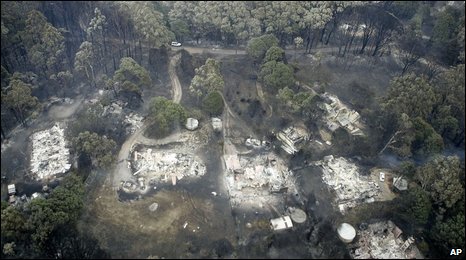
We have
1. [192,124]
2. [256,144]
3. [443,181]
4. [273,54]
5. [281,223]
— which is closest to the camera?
[281,223]

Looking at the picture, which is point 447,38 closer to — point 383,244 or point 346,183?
point 346,183

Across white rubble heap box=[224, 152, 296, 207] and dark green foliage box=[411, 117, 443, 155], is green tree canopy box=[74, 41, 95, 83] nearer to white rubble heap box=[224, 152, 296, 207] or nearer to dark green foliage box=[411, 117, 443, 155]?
white rubble heap box=[224, 152, 296, 207]

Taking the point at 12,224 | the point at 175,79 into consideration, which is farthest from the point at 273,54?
the point at 12,224

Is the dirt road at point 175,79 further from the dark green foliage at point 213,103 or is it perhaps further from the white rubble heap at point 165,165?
the white rubble heap at point 165,165

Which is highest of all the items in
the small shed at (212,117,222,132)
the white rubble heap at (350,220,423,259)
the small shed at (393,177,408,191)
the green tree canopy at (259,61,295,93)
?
the green tree canopy at (259,61,295,93)

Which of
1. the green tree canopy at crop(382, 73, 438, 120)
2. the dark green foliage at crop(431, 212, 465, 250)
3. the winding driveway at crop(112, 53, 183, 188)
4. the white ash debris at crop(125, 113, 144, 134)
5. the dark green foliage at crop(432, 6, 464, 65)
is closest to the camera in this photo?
the dark green foliage at crop(431, 212, 465, 250)

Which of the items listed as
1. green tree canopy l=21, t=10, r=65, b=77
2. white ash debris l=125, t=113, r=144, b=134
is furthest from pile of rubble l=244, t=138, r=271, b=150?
green tree canopy l=21, t=10, r=65, b=77
